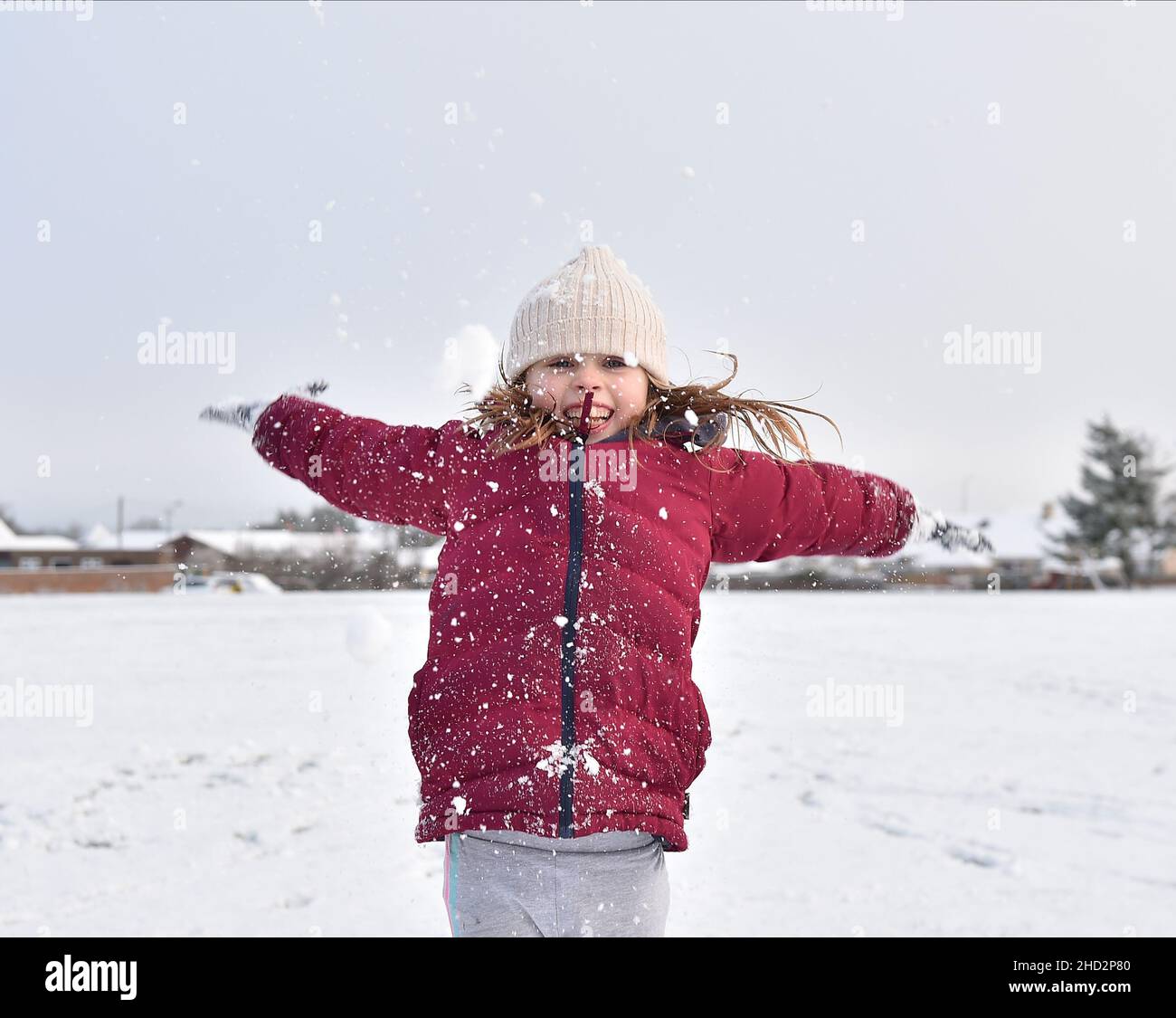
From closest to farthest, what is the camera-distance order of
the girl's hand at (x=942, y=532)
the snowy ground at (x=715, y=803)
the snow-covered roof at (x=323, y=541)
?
1. the girl's hand at (x=942, y=532)
2. the snow-covered roof at (x=323, y=541)
3. the snowy ground at (x=715, y=803)

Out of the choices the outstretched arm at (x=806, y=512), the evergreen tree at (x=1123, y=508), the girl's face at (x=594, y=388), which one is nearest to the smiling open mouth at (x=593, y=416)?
the girl's face at (x=594, y=388)

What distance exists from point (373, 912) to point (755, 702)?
4.28 meters

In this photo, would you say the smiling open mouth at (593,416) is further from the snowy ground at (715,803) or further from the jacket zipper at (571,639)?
the snowy ground at (715,803)

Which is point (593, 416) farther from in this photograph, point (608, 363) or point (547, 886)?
point (547, 886)

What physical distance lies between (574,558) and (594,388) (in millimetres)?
423

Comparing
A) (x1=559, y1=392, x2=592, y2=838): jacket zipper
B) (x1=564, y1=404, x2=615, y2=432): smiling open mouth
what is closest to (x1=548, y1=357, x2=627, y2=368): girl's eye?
(x1=564, y1=404, x2=615, y2=432): smiling open mouth

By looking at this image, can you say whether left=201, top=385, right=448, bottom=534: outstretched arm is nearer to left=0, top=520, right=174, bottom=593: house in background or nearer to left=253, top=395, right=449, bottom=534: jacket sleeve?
left=253, top=395, right=449, bottom=534: jacket sleeve

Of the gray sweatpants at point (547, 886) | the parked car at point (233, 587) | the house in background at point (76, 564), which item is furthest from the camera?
the house in background at point (76, 564)

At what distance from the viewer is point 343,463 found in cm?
222

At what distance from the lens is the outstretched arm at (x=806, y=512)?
83.9 inches

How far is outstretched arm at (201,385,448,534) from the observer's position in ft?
7.00

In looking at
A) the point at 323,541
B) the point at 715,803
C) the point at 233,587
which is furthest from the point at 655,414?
the point at 233,587

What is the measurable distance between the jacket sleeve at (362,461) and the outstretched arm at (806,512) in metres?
0.62

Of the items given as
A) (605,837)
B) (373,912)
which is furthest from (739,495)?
(373,912)
